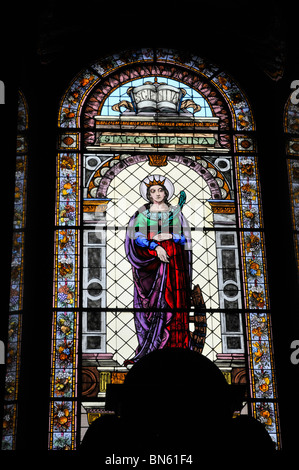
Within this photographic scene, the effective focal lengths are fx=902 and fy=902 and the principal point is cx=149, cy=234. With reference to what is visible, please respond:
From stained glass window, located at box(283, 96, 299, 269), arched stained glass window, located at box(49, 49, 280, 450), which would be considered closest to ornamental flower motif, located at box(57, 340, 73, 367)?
arched stained glass window, located at box(49, 49, 280, 450)

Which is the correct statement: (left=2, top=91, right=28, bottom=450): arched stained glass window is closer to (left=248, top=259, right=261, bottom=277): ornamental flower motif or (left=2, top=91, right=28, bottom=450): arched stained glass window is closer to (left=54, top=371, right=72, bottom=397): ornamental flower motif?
(left=54, top=371, right=72, bottom=397): ornamental flower motif

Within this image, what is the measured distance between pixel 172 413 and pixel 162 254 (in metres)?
2.66

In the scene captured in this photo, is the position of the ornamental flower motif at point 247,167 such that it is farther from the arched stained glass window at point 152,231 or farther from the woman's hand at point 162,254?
the woman's hand at point 162,254

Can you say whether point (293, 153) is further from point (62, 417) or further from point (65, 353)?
point (62, 417)

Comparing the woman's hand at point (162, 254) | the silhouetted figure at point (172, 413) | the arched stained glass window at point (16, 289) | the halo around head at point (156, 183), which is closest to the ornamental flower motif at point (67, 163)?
the arched stained glass window at point (16, 289)

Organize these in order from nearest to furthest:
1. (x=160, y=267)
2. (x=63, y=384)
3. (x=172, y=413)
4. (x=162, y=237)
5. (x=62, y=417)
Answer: (x=172, y=413) → (x=62, y=417) → (x=63, y=384) → (x=160, y=267) → (x=162, y=237)

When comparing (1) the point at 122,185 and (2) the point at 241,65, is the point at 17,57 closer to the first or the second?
(1) the point at 122,185

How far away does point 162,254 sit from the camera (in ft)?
28.4

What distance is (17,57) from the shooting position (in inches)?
328

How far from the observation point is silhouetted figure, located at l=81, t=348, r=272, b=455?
616cm

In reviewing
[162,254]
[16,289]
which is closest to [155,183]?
[162,254]

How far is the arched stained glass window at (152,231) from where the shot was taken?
8.13 metres

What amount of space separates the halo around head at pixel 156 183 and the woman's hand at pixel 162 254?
1.81ft
